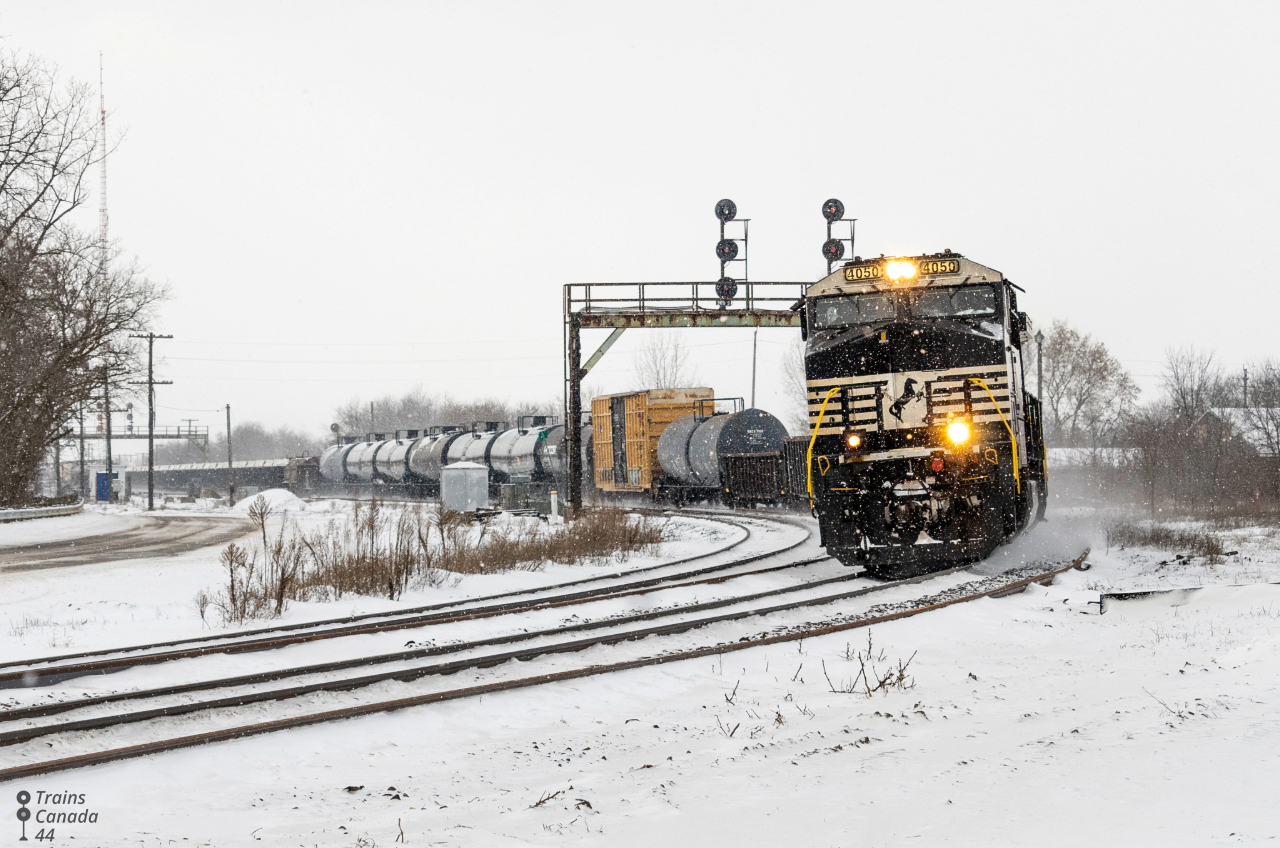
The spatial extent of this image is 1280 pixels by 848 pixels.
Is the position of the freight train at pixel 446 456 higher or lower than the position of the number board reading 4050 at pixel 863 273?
lower

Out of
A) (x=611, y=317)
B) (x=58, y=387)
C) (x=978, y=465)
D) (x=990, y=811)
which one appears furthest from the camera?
(x=58, y=387)

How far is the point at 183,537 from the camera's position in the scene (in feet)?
87.2

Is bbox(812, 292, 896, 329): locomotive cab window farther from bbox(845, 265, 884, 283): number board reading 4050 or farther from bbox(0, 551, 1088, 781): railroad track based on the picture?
bbox(0, 551, 1088, 781): railroad track

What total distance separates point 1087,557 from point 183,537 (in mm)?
22293

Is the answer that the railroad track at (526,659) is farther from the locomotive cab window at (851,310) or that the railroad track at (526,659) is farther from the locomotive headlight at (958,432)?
the locomotive cab window at (851,310)

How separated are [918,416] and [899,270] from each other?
6.45ft

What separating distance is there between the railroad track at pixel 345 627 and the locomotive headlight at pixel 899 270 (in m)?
4.61

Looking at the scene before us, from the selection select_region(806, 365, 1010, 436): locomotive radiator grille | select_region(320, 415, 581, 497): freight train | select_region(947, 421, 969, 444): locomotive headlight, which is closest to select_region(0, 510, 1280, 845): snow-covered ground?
select_region(947, 421, 969, 444): locomotive headlight

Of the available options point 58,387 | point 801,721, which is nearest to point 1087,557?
point 801,721

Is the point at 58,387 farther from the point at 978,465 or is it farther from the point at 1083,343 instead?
the point at 1083,343

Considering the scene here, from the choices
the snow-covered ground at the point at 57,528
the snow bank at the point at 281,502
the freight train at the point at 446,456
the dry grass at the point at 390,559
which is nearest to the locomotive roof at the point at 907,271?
the dry grass at the point at 390,559

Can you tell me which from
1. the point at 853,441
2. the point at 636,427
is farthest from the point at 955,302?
the point at 636,427

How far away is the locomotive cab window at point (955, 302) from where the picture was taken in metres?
12.7

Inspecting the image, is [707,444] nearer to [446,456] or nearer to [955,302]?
[446,456]
